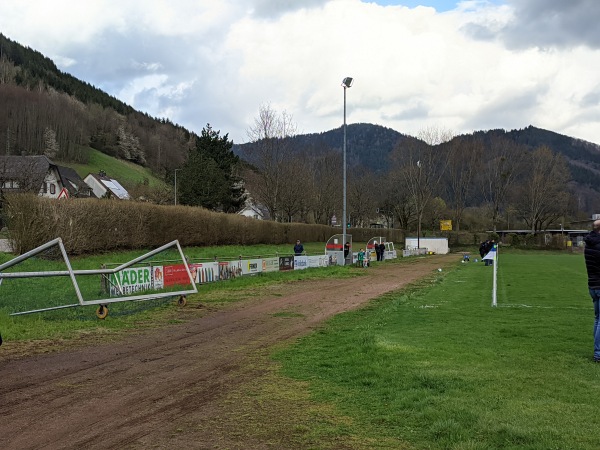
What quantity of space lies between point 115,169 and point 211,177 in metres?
67.8

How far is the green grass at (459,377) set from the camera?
16.8 feet

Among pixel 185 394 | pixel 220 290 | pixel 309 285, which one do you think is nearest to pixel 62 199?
pixel 220 290

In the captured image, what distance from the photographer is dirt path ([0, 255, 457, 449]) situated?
531 cm

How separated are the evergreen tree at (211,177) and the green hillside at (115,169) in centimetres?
4331

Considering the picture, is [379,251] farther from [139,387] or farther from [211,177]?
[139,387]

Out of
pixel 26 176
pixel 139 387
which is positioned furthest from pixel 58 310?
pixel 26 176

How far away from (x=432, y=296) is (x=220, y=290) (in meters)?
8.22

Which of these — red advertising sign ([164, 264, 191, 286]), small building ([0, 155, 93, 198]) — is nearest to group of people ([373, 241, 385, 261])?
small building ([0, 155, 93, 198])

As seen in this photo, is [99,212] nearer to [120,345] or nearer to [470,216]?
[120,345]

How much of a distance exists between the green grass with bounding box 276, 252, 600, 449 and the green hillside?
330 feet

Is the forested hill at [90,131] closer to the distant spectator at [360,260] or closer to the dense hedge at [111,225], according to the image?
the dense hedge at [111,225]

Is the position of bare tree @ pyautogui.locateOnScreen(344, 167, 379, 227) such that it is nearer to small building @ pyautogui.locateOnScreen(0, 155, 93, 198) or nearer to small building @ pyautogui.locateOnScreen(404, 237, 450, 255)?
small building @ pyautogui.locateOnScreen(404, 237, 450, 255)

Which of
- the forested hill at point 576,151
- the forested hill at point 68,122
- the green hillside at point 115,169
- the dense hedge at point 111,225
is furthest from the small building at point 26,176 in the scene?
the forested hill at point 576,151

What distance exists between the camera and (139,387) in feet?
23.6
